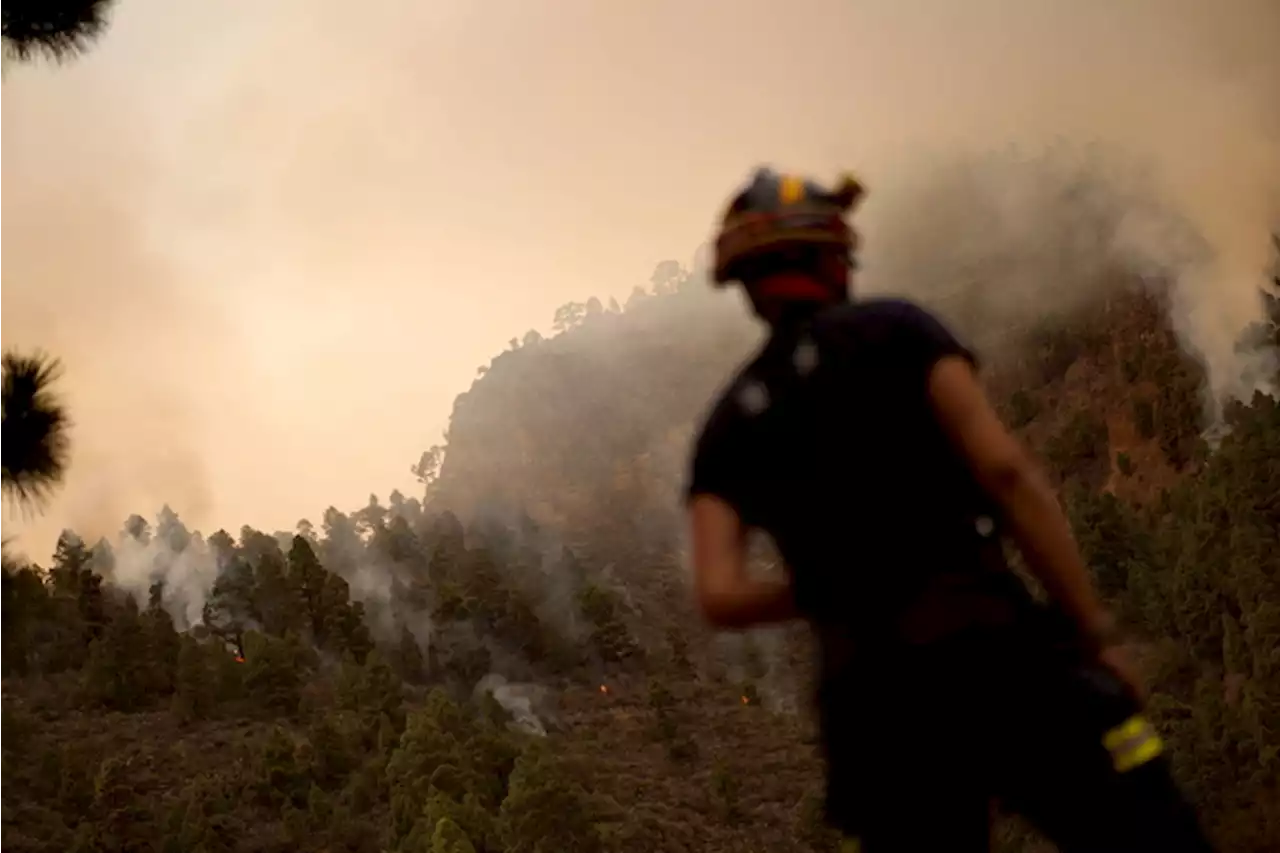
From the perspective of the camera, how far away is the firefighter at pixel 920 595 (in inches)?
33.4

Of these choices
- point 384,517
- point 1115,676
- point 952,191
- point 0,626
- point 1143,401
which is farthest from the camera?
point 952,191

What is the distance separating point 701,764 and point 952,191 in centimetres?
2880

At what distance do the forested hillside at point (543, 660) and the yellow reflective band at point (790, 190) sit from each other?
205 centimetres

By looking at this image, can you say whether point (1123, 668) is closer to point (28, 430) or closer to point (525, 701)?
point (28, 430)

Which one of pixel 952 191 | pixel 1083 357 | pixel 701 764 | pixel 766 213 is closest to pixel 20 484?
pixel 766 213

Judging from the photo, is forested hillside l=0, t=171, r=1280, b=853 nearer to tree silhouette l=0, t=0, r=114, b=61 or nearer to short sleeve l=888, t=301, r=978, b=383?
tree silhouette l=0, t=0, r=114, b=61

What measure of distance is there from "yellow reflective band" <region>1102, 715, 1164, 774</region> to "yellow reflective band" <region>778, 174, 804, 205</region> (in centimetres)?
52

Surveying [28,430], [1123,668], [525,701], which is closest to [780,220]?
[1123,668]

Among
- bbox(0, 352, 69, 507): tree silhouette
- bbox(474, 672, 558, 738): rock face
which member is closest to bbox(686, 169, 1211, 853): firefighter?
bbox(0, 352, 69, 507): tree silhouette

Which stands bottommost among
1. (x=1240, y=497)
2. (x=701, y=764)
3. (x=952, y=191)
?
(x=701, y=764)

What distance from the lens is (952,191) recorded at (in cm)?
4131

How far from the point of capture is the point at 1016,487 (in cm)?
88

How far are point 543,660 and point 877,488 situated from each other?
2562cm

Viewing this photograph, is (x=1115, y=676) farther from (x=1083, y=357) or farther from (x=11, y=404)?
(x=1083, y=357)
